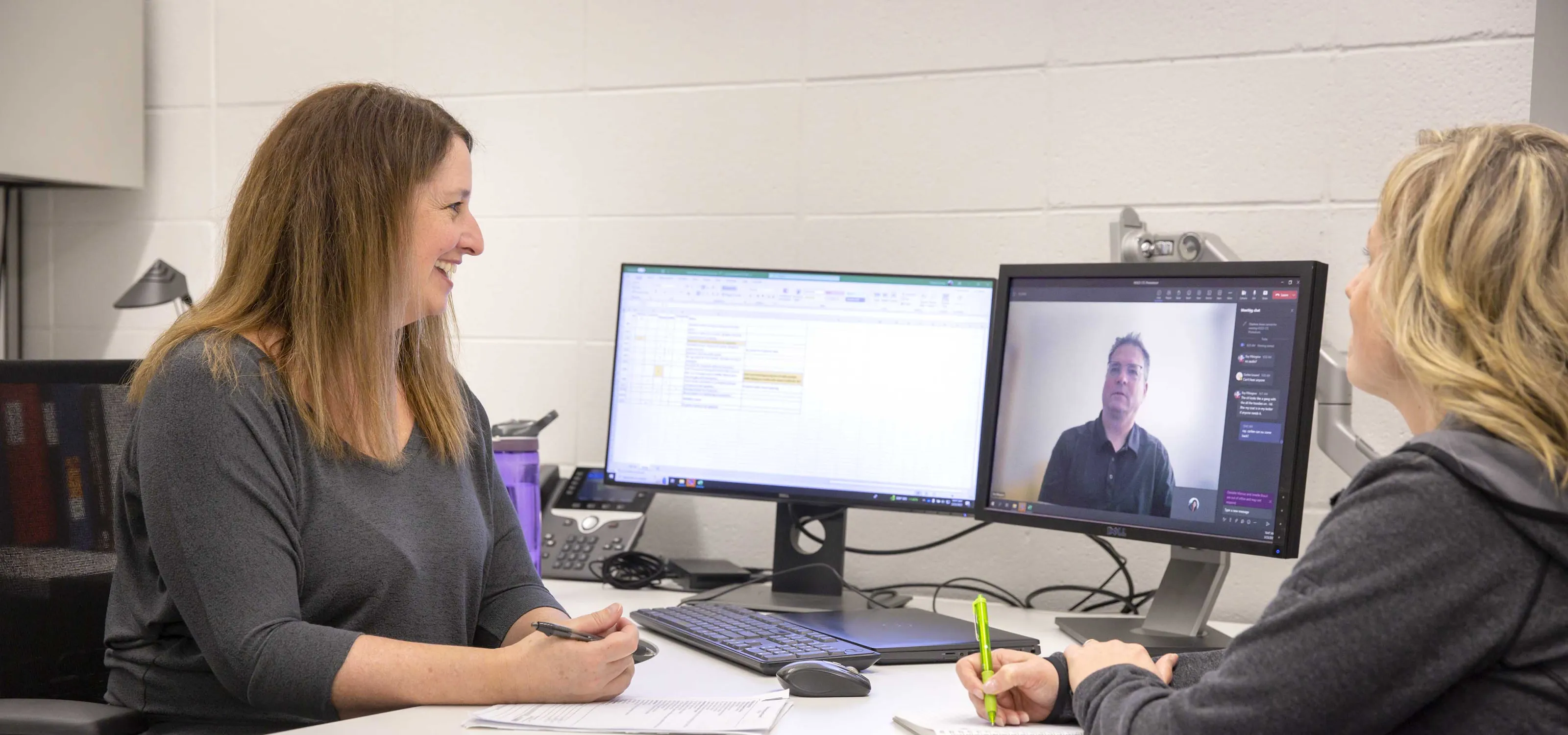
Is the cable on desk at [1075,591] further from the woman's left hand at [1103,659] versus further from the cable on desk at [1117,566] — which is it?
the woman's left hand at [1103,659]

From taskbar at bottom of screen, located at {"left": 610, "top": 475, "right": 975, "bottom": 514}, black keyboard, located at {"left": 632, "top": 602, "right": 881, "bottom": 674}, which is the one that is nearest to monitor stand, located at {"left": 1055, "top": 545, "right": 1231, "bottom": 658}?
taskbar at bottom of screen, located at {"left": 610, "top": 475, "right": 975, "bottom": 514}

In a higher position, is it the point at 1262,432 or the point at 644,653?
the point at 1262,432

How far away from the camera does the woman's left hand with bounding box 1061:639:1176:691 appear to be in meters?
1.12

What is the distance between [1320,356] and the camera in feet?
5.46

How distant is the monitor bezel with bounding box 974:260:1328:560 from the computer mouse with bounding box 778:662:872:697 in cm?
46

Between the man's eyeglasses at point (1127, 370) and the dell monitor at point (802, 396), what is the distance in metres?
0.21

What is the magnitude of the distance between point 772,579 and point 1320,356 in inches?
33.8

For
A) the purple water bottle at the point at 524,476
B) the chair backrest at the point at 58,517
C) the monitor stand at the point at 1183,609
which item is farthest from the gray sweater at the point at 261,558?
the monitor stand at the point at 1183,609

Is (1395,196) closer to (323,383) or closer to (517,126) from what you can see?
(323,383)

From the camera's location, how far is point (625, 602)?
181 centimetres

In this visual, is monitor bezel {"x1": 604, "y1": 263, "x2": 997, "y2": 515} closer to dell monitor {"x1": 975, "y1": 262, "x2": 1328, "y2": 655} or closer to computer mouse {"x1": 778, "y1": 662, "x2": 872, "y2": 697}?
dell monitor {"x1": 975, "y1": 262, "x2": 1328, "y2": 655}

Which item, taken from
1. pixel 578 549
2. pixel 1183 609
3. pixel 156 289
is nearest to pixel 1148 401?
pixel 1183 609

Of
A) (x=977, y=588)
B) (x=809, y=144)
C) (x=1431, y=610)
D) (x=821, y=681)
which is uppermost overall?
(x=809, y=144)

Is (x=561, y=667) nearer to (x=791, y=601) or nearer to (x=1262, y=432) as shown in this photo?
(x=791, y=601)
